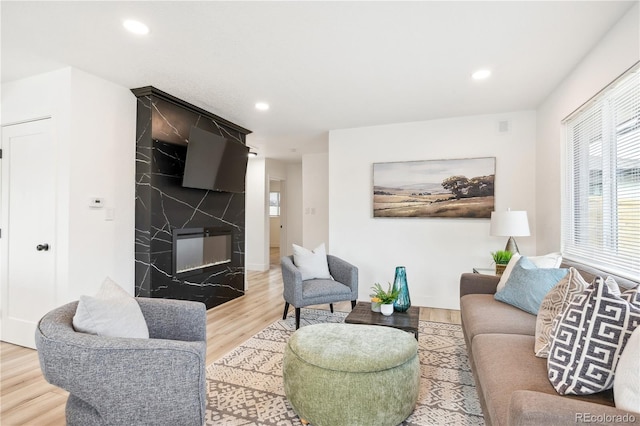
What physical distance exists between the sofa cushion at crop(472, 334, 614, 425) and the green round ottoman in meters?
0.40

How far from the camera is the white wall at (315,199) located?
21.0 feet

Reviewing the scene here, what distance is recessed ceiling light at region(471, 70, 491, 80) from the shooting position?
281 centimetres

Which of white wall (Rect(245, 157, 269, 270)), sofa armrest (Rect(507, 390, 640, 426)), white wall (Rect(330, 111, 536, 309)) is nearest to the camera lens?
sofa armrest (Rect(507, 390, 640, 426))

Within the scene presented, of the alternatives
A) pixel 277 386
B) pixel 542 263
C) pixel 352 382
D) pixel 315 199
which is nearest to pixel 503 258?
pixel 542 263

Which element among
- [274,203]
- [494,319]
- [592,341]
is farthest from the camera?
[274,203]

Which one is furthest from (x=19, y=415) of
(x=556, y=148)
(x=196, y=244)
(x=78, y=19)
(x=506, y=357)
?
(x=556, y=148)

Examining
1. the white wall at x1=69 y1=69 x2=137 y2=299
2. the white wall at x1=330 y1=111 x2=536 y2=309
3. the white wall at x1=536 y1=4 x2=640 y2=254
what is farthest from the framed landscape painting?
the white wall at x1=69 y1=69 x2=137 y2=299

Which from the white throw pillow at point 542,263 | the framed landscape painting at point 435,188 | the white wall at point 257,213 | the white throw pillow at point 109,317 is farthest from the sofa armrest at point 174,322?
the white wall at point 257,213

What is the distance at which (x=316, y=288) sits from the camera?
133 inches

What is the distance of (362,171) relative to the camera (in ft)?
14.8

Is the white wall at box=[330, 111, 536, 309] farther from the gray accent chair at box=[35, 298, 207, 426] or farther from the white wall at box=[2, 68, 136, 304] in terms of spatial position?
the gray accent chair at box=[35, 298, 207, 426]

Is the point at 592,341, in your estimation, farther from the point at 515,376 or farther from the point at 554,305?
the point at 554,305

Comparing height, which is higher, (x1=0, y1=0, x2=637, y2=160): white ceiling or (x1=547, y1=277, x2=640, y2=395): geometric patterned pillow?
(x1=0, y1=0, x2=637, y2=160): white ceiling

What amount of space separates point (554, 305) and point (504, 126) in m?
2.82
